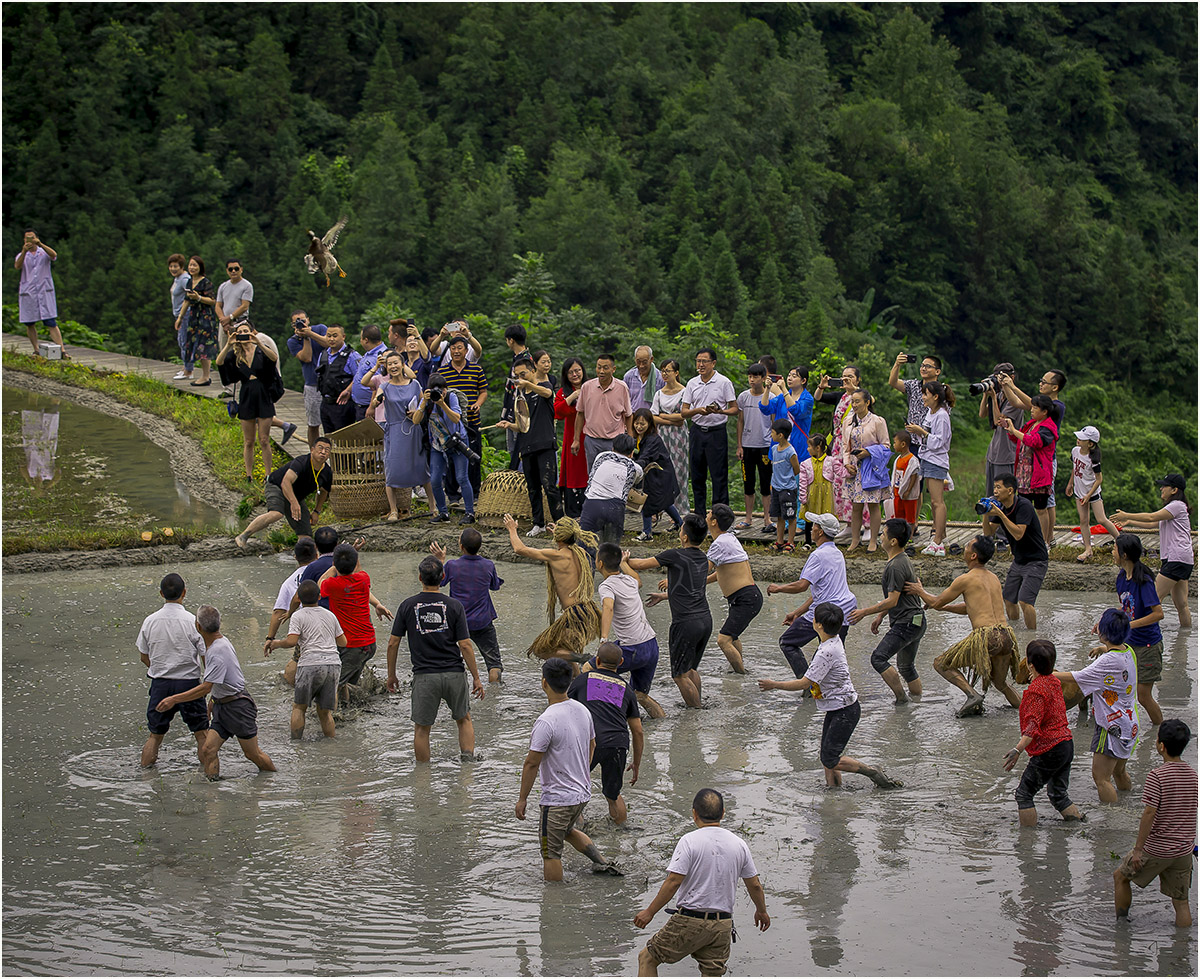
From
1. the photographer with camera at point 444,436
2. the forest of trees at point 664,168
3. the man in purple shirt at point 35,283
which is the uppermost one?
the forest of trees at point 664,168

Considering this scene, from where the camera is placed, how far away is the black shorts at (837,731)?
9102 millimetres

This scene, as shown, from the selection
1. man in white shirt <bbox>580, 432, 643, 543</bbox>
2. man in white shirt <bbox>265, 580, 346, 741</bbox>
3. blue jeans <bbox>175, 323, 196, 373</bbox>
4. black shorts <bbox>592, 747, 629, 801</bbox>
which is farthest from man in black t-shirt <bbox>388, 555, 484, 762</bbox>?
blue jeans <bbox>175, 323, 196, 373</bbox>

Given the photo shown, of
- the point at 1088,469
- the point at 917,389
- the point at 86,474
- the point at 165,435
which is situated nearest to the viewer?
the point at 1088,469

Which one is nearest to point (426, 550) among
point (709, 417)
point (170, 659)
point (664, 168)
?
point (709, 417)

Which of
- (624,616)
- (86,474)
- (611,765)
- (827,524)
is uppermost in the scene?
(86,474)

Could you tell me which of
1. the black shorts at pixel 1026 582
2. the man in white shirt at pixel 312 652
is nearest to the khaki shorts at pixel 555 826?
the man in white shirt at pixel 312 652

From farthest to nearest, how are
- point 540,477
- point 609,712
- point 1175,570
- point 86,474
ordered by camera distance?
point 86,474, point 540,477, point 1175,570, point 609,712

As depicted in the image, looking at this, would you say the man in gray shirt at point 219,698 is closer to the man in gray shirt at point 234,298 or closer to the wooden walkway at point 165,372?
the wooden walkway at point 165,372

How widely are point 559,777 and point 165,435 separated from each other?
14.0m

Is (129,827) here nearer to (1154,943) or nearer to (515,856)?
(515,856)

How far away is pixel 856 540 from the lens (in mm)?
14484

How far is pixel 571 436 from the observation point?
15.1m

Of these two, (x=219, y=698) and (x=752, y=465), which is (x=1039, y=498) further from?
(x=219, y=698)

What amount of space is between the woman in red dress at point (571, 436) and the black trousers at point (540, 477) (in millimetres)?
149
